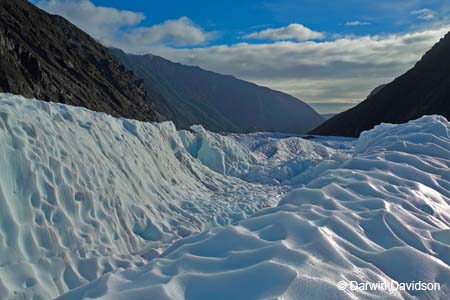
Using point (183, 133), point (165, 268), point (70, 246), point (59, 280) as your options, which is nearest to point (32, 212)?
point (70, 246)

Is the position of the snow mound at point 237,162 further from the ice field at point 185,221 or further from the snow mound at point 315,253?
the snow mound at point 315,253

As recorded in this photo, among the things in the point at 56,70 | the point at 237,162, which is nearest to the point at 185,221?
the point at 237,162

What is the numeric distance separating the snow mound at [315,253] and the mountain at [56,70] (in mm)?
27579

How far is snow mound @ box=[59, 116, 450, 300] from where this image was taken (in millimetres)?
3135

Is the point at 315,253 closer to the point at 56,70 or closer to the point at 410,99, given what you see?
the point at 56,70

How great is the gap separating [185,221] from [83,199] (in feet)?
9.75

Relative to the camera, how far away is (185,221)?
10.5m

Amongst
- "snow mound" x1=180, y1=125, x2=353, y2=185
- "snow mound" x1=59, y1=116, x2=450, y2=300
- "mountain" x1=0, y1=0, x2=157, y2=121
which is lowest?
"snow mound" x1=180, y1=125, x2=353, y2=185

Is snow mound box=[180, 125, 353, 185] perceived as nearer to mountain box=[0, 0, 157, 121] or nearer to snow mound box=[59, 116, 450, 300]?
snow mound box=[59, 116, 450, 300]

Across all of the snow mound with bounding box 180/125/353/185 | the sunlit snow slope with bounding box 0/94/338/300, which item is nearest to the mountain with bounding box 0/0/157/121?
the snow mound with bounding box 180/125/353/185

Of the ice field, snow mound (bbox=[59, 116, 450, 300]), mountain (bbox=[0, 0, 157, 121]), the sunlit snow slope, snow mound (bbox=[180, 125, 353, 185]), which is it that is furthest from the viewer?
mountain (bbox=[0, 0, 157, 121])

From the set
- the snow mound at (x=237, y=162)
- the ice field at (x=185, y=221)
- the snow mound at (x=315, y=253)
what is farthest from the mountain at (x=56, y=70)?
the snow mound at (x=315, y=253)

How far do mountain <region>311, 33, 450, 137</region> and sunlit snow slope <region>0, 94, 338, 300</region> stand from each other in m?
53.3

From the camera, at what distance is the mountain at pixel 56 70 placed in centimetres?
3219
